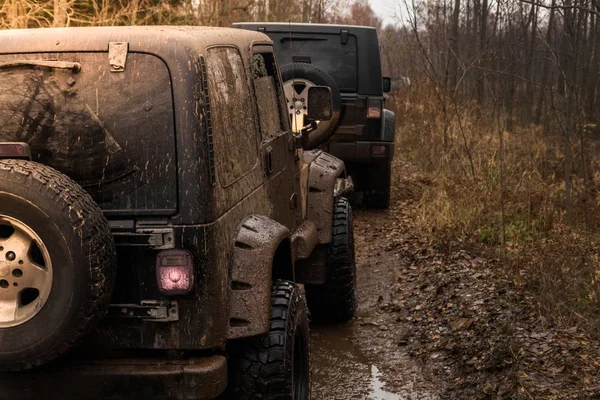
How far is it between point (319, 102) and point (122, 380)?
241 centimetres

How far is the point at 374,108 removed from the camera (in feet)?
29.7

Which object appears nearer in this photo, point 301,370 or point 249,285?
point 249,285

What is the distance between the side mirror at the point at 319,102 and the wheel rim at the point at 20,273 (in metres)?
2.43

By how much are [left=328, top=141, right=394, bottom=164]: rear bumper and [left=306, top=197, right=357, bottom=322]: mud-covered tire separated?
10.9 ft

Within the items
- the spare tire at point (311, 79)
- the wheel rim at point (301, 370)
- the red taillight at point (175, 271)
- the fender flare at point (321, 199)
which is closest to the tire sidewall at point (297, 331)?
the wheel rim at point (301, 370)

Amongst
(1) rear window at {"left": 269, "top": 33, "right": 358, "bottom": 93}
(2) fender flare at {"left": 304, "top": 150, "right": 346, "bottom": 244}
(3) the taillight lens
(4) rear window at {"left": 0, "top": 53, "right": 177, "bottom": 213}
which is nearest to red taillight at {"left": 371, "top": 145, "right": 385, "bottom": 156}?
(3) the taillight lens

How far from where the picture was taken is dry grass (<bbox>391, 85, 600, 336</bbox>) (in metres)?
5.56

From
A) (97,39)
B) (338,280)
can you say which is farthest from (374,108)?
(97,39)

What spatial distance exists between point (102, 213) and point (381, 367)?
9.18ft

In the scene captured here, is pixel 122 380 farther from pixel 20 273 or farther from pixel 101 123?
pixel 101 123

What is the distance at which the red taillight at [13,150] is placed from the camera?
284 cm

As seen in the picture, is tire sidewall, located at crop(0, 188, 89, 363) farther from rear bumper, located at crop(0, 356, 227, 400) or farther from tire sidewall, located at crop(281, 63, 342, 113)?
tire sidewall, located at crop(281, 63, 342, 113)

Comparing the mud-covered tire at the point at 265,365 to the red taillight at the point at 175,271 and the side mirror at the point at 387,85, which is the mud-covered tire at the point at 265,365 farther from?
the side mirror at the point at 387,85

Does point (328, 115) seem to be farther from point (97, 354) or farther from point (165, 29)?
point (97, 354)
